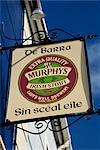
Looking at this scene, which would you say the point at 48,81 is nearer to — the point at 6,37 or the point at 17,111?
the point at 17,111

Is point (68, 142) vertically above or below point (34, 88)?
below

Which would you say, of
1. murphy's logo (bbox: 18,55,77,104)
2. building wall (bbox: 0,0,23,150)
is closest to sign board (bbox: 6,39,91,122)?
murphy's logo (bbox: 18,55,77,104)

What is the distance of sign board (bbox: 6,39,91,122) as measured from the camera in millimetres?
6070

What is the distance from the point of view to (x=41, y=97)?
247 inches

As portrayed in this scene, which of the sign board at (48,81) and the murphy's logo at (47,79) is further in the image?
the murphy's logo at (47,79)

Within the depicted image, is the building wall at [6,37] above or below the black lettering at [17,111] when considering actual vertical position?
above

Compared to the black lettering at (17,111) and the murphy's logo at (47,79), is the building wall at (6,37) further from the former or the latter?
the black lettering at (17,111)

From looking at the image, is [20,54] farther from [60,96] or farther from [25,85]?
[60,96]

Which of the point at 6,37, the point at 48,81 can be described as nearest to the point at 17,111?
the point at 48,81

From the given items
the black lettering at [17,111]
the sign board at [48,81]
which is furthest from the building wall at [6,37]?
the black lettering at [17,111]

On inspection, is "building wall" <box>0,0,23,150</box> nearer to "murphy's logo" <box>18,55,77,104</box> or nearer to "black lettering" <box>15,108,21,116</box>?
"murphy's logo" <box>18,55,77,104</box>

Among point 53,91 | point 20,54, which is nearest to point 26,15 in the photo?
point 20,54

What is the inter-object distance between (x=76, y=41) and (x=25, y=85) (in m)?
1.10

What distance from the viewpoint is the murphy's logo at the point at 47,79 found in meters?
6.27
